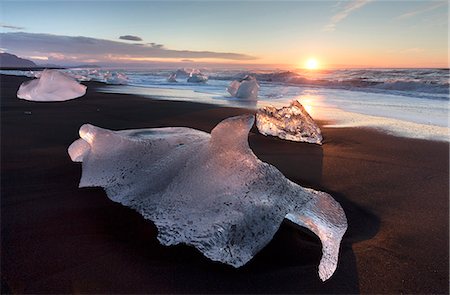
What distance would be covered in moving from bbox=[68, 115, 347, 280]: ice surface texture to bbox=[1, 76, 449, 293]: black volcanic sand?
71 mm

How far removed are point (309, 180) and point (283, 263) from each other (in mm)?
1154

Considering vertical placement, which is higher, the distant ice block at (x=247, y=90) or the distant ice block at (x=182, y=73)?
the distant ice block at (x=247, y=90)

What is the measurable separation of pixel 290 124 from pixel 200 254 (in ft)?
8.85

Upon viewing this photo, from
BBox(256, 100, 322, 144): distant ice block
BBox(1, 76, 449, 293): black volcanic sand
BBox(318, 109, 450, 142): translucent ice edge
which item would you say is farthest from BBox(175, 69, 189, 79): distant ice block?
BBox(1, 76, 449, 293): black volcanic sand

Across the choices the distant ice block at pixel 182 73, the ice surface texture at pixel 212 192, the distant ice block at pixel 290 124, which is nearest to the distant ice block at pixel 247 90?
the distant ice block at pixel 290 124

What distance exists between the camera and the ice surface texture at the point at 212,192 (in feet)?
4.60

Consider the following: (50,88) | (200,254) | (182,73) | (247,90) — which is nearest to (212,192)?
(200,254)

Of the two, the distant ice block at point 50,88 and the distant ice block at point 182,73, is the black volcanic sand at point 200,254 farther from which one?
the distant ice block at point 182,73

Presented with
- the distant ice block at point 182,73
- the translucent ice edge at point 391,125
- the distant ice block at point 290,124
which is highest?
the distant ice block at point 290,124

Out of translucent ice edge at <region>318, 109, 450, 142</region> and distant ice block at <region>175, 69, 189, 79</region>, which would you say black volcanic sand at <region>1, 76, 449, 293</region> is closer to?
translucent ice edge at <region>318, 109, 450, 142</region>

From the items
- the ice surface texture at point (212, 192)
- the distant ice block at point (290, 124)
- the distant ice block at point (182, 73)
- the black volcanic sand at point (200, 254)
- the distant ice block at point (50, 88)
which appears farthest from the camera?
the distant ice block at point (182, 73)

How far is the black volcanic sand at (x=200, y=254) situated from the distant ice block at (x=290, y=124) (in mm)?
762

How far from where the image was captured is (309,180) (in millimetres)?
2484

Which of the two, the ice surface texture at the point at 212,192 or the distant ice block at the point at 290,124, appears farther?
the distant ice block at the point at 290,124
